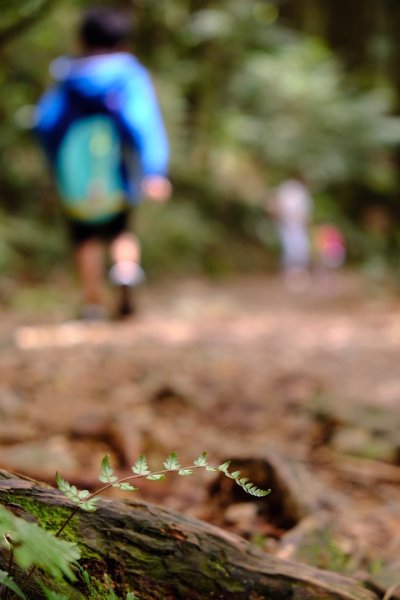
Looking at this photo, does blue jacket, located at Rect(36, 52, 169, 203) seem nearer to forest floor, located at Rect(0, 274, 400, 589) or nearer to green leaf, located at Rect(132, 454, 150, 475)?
forest floor, located at Rect(0, 274, 400, 589)

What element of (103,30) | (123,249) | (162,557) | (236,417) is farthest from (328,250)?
(162,557)

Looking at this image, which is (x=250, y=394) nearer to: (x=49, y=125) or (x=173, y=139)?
(x=49, y=125)

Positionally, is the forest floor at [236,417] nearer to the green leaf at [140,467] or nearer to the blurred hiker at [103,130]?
the green leaf at [140,467]

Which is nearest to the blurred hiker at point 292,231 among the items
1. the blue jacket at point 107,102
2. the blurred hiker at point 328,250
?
the blurred hiker at point 328,250

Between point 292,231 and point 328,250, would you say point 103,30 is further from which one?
point 292,231

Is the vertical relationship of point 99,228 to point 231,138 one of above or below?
below
